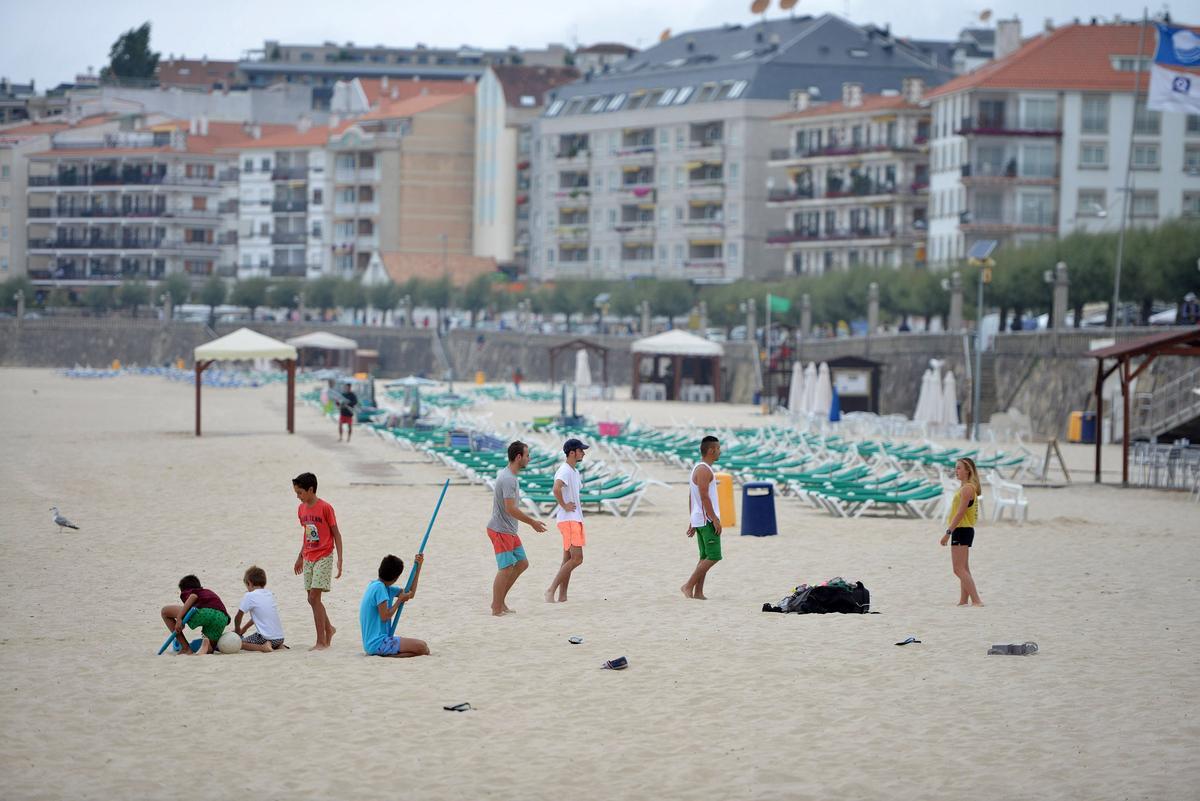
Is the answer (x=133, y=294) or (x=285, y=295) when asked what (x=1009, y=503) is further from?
(x=133, y=294)

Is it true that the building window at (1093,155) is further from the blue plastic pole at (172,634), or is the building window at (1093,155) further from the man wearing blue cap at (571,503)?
the blue plastic pole at (172,634)

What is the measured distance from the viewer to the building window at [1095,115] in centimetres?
7181

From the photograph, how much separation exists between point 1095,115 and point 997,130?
3.63m

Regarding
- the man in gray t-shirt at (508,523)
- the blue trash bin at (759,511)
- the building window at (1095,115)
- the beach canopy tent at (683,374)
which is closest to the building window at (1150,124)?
the building window at (1095,115)

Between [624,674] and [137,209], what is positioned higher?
[137,209]

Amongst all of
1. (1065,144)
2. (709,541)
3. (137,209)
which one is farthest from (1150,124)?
(137,209)

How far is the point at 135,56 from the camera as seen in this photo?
15275cm

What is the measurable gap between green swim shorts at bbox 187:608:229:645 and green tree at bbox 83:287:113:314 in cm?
10079

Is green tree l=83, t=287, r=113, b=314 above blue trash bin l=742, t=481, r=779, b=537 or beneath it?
above

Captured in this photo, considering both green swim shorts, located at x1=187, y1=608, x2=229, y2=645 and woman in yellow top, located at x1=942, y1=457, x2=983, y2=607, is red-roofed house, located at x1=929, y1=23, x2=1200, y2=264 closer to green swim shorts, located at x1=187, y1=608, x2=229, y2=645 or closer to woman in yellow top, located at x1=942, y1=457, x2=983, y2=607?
woman in yellow top, located at x1=942, y1=457, x2=983, y2=607

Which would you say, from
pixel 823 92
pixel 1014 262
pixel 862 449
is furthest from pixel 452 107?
pixel 862 449

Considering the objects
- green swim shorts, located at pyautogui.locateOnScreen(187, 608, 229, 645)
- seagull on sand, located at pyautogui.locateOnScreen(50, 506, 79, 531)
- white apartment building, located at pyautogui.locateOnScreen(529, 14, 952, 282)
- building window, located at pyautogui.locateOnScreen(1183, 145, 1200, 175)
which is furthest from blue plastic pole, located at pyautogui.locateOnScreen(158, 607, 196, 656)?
white apartment building, located at pyautogui.locateOnScreen(529, 14, 952, 282)

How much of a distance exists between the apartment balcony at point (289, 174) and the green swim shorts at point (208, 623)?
4187 inches

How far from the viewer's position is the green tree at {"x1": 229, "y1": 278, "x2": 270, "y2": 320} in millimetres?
105438
